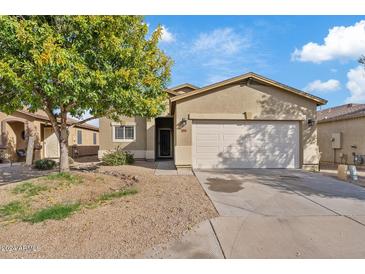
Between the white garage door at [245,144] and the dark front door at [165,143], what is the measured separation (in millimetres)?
7043

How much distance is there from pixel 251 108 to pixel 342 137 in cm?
742

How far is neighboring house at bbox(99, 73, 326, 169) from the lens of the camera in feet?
38.4

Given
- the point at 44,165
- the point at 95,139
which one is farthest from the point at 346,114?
the point at 95,139

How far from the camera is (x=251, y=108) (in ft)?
38.8

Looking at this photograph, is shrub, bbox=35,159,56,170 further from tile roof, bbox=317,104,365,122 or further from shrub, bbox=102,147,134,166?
tile roof, bbox=317,104,365,122

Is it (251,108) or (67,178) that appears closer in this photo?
(67,178)

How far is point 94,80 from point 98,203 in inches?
130

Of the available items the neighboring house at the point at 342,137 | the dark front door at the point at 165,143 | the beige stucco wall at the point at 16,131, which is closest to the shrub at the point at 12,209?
the beige stucco wall at the point at 16,131

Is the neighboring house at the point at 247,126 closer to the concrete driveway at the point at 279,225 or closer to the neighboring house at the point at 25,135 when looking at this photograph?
the concrete driveway at the point at 279,225

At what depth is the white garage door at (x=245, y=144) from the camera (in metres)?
11.8

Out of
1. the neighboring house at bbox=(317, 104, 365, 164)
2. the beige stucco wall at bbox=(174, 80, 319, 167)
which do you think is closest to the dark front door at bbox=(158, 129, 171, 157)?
the beige stucco wall at bbox=(174, 80, 319, 167)

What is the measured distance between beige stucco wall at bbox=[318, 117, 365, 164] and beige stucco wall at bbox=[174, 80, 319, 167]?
3898 millimetres

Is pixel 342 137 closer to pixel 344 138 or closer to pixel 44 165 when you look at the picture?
pixel 344 138
